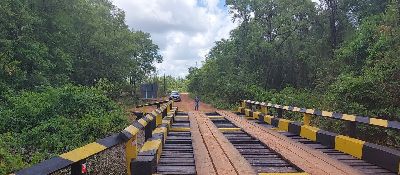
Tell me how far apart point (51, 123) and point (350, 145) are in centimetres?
1394

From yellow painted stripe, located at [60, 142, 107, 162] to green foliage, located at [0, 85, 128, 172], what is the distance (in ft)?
27.8

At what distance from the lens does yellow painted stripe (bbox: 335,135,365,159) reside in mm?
6367

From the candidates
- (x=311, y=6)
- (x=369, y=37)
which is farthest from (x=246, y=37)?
(x=369, y=37)

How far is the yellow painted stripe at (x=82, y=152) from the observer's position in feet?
9.78

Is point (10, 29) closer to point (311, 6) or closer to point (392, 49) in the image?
point (392, 49)

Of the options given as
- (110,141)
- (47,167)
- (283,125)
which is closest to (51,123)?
(283,125)

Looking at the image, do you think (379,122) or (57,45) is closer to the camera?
(379,122)

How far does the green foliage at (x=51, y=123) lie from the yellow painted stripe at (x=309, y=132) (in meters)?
7.98

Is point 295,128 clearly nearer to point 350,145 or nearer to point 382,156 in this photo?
point 350,145

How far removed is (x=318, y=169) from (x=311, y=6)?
32996 mm

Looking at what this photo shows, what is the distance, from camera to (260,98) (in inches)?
1261

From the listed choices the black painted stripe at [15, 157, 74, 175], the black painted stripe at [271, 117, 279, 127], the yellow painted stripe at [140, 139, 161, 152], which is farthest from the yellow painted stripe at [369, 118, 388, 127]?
the black painted stripe at [15, 157, 74, 175]

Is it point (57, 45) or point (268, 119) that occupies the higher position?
point (57, 45)

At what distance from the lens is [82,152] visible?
3.19 m
